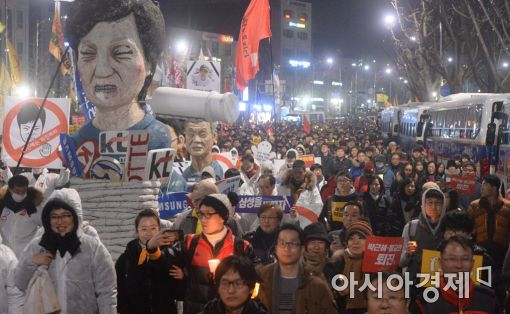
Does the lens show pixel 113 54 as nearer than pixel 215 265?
No

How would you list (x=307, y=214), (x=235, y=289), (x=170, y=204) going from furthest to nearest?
(x=307, y=214) < (x=170, y=204) < (x=235, y=289)

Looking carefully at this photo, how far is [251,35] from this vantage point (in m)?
17.8

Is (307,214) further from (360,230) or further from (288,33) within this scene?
(288,33)

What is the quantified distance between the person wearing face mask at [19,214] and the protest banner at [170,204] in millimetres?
1488

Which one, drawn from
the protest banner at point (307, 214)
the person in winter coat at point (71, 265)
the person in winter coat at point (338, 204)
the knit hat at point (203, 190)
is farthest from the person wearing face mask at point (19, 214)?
the person in winter coat at point (338, 204)

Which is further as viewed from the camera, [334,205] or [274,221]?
[334,205]

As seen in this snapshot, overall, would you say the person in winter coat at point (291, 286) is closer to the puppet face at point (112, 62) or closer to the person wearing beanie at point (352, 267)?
the person wearing beanie at point (352, 267)

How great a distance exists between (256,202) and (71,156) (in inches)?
86.0

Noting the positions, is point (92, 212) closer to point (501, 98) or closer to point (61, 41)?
point (61, 41)

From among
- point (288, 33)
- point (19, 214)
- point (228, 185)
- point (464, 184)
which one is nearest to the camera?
point (19, 214)

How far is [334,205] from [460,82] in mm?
37068

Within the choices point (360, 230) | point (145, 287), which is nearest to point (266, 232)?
point (360, 230)

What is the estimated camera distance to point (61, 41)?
72.0 ft

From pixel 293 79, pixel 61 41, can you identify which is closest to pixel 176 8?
pixel 293 79
